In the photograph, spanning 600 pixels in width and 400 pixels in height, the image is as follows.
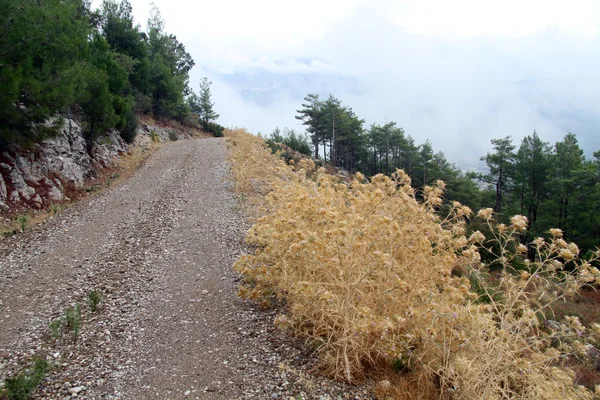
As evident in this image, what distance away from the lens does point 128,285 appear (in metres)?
5.05

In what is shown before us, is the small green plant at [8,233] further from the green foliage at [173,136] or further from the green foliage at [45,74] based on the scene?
the green foliage at [173,136]

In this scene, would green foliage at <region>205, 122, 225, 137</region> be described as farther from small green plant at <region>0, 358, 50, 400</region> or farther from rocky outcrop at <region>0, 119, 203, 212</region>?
small green plant at <region>0, 358, 50, 400</region>

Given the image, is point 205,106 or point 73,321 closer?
point 73,321

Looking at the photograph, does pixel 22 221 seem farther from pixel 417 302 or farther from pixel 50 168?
pixel 417 302

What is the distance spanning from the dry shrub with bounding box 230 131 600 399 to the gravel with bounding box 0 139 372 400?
1.17 feet

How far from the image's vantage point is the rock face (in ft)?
27.4

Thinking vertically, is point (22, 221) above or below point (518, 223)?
below

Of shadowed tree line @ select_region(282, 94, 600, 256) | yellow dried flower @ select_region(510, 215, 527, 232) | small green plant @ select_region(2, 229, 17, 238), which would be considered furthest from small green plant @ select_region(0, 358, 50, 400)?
shadowed tree line @ select_region(282, 94, 600, 256)

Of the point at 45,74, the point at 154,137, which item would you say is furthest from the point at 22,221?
the point at 154,137

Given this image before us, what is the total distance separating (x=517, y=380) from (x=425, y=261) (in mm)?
1132

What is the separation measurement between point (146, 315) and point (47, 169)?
7451 millimetres

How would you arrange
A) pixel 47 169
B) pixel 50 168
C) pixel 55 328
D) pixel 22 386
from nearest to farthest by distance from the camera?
pixel 22 386 < pixel 55 328 < pixel 47 169 < pixel 50 168

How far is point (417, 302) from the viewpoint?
3.23 metres

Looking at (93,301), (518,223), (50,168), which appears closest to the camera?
(518,223)
